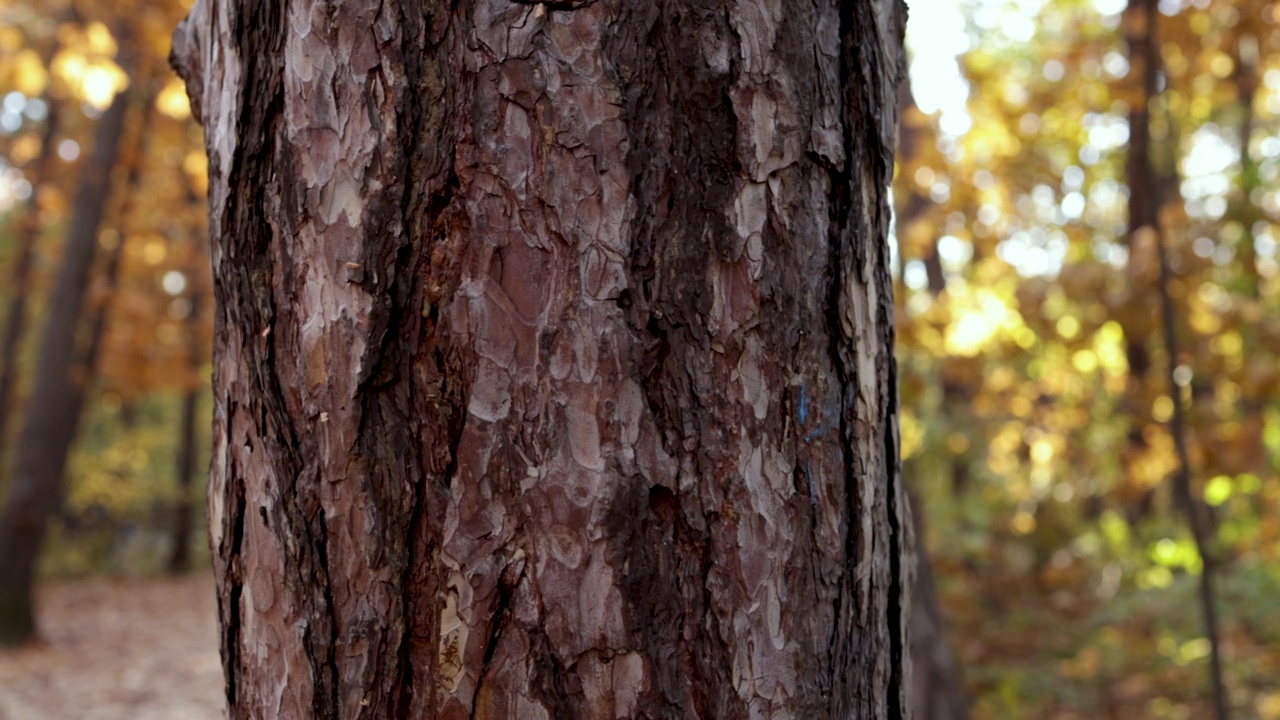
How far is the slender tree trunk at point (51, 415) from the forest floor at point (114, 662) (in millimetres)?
582

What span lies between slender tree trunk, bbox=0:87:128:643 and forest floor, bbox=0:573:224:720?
0.58 metres

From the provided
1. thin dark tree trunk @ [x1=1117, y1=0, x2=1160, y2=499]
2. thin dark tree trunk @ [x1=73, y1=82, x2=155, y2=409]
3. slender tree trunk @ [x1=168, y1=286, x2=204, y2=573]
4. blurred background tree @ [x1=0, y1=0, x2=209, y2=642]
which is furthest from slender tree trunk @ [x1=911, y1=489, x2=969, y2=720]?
slender tree trunk @ [x1=168, y1=286, x2=204, y2=573]

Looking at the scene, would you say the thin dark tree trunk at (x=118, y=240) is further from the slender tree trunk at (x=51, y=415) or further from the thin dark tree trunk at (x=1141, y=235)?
the thin dark tree trunk at (x=1141, y=235)

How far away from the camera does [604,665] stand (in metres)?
0.91

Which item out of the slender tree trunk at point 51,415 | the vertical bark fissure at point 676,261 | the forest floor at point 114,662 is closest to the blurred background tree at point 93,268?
the slender tree trunk at point 51,415

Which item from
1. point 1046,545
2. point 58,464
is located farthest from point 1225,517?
point 58,464

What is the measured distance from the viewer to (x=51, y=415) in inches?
372

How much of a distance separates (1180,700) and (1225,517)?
5.55 metres

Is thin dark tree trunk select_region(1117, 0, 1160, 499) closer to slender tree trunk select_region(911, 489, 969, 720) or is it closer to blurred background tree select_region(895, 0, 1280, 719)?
blurred background tree select_region(895, 0, 1280, 719)

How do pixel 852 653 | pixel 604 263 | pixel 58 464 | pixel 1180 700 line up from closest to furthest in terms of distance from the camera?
pixel 604 263 < pixel 852 653 < pixel 1180 700 < pixel 58 464

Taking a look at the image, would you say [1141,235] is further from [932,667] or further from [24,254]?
[24,254]

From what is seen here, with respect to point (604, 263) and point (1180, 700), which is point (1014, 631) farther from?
point (604, 263)

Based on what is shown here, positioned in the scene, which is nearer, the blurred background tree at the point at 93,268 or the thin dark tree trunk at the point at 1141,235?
the thin dark tree trunk at the point at 1141,235

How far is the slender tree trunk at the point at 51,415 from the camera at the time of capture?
9281 mm
